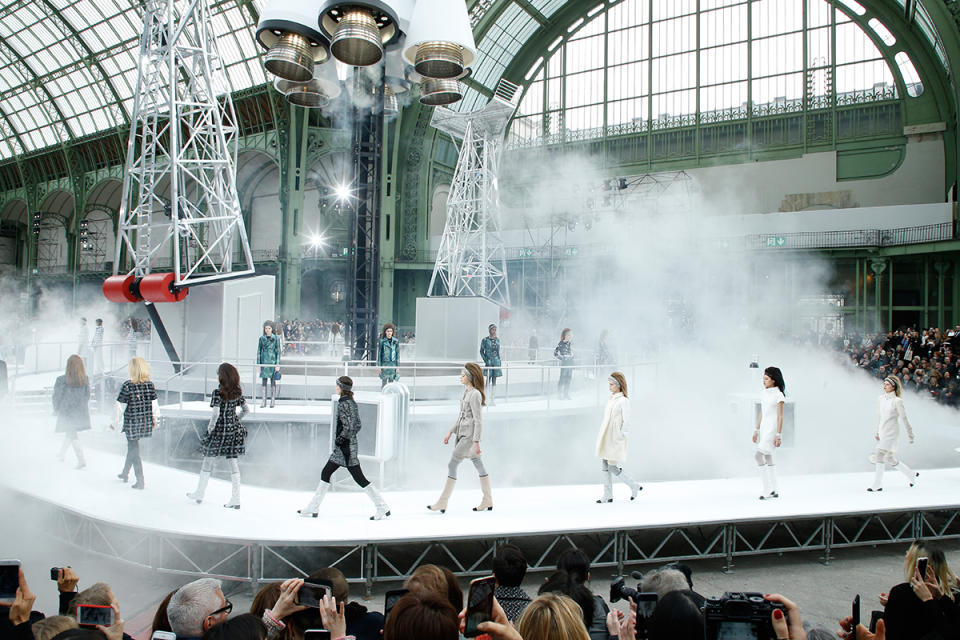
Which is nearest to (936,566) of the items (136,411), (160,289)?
(136,411)

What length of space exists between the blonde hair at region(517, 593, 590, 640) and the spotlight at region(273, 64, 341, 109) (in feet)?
31.4

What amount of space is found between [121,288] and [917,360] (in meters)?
18.2

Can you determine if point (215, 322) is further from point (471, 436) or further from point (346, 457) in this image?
point (471, 436)

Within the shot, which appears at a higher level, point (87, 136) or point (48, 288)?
point (87, 136)

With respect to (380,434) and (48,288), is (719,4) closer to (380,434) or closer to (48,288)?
(380,434)

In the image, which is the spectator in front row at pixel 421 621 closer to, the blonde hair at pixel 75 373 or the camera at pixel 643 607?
the camera at pixel 643 607

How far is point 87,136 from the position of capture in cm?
3547

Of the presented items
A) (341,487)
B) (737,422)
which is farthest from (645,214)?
(341,487)

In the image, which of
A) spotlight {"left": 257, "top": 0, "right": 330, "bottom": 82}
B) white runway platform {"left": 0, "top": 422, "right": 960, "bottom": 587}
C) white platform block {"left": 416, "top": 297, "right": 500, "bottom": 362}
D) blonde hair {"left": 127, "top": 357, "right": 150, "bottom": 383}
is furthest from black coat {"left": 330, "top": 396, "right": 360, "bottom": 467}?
white platform block {"left": 416, "top": 297, "right": 500, "bottom": 362}

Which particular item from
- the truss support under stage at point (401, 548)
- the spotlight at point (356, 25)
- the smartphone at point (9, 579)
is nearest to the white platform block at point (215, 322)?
the spotlight at point (356, 25)

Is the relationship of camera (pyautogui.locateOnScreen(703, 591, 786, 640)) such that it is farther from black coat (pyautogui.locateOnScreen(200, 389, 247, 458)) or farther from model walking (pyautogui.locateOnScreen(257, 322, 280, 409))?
model walking (pyautogui.locateOnScreen(257, 322, 280, 409))

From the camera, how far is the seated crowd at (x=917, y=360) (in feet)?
42.8

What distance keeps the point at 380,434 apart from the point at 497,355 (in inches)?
197

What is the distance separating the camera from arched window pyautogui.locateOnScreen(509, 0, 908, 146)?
2766 centimetres
